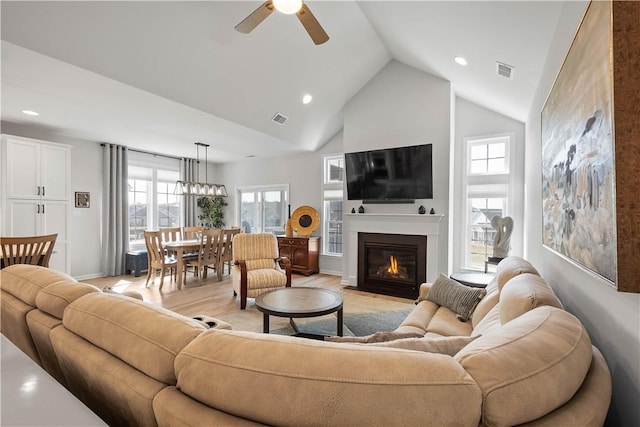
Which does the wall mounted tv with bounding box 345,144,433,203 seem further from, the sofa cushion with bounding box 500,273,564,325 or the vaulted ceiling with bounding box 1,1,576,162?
the sofa cushion with bounding box 500,273,564,325

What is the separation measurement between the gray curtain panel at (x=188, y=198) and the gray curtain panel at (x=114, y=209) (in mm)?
1338

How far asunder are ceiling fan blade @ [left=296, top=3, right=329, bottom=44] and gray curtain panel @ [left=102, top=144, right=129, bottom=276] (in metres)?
4.97

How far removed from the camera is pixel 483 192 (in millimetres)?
4574

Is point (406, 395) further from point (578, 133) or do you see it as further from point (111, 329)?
point (578, 133)

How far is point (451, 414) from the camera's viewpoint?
24.5 inches

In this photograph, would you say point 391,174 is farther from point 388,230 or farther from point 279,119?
point 279,119

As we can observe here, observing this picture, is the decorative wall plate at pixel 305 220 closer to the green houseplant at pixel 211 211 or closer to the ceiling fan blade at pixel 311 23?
the green houseplant at pixel 211 211

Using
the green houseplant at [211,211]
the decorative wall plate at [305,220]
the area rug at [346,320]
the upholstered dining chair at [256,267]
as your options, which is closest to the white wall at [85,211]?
the green houseplant at [211,211]

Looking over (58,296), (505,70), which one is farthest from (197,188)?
(505,70)

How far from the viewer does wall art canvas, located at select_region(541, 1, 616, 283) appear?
95 centimetres

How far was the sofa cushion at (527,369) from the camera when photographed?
2.17ft

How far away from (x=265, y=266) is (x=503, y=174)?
12.4ft

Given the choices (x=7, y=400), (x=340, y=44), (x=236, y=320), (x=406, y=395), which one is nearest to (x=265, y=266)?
(x=236, y=320)

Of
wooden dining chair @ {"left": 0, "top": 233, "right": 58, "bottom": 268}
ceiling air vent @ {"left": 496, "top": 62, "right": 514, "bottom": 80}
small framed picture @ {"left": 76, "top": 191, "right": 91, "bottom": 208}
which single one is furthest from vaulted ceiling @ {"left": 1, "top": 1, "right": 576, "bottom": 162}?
wooden dining chair @ {"left": 0, "top": 233, "right": 58, "bottom": 268}
